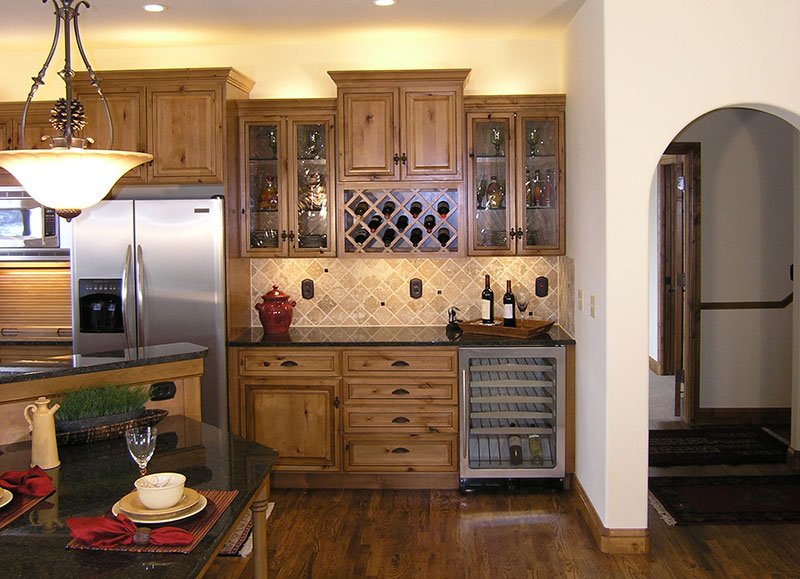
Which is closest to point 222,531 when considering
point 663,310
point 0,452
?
point 0,452

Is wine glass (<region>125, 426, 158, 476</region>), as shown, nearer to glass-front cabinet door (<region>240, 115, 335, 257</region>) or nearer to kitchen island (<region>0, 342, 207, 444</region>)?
kitchen island (<region>0, 342, 207, 444</region>)

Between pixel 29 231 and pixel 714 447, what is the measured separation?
4791 mm

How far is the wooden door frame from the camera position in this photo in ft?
20.5

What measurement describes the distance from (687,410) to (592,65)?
3281 millimetres

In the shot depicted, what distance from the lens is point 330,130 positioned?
5.08 meters

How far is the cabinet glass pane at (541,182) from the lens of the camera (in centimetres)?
504

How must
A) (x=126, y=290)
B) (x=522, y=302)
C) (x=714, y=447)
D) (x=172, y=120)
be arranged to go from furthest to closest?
1. (x=714, y=447)
2. (x=522, y=302)
3. (x=172, y=120)
4. (x=126, y=290)

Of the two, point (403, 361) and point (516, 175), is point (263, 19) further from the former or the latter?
point (403, 361)

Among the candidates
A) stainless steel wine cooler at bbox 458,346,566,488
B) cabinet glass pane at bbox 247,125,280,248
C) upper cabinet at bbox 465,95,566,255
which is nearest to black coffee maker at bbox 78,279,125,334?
cabinet glass pane at bbox 247,125,280,248

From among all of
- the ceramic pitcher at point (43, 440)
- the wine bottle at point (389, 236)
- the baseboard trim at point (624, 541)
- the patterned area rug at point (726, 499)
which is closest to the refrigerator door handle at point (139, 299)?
the wine bottle at point (389, 236)

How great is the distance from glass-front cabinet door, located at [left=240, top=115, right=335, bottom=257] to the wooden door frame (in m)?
2.86

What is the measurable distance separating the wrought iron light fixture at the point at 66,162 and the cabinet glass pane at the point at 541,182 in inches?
112

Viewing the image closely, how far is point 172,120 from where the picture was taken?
193 inches

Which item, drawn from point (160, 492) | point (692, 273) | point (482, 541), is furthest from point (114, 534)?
point (692, 273)
